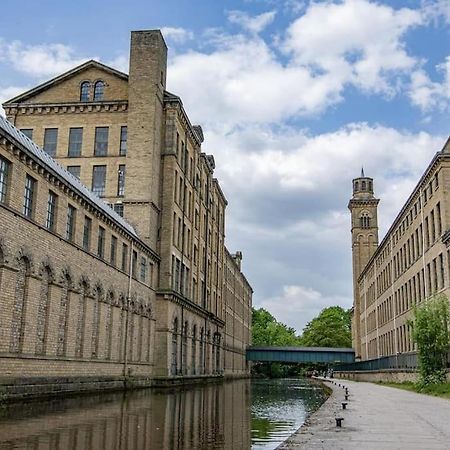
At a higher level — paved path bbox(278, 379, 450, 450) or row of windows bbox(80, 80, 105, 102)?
row of windows bbox(80, 80, 105, 102)

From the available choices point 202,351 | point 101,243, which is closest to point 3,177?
point 101,243

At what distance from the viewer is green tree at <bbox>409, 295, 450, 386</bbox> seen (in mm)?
35281

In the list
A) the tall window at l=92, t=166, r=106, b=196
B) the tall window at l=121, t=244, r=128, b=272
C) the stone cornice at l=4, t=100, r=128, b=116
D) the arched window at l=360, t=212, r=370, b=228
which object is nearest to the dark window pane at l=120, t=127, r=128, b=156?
the stone cornice at l=4, t=100, r=128, b=116

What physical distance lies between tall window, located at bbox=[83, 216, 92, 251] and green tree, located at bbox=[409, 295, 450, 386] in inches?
765

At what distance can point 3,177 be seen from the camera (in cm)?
2212

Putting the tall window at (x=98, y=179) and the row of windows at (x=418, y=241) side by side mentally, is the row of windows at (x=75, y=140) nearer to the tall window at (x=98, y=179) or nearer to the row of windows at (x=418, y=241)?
the tall window at (x=98, y=179)

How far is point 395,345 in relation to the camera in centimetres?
6069

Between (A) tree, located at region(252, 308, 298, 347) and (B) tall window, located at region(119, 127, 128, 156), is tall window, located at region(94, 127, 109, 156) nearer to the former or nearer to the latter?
(B) tall window, located at region(119, 127, 128, 156)

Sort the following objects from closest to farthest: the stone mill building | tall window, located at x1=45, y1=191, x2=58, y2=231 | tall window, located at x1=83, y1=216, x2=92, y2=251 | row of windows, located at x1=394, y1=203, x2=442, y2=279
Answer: the stone mill building → tall window, located at x1=45, y1=191, x2=58, y2=231 → tall window, located at x1=83, y1=216, x2=92, y2=251 → row of windows, located at x1=394, y1=203, x2=442, y2=279

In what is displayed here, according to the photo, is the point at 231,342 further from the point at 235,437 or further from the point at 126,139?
the point at 235,437

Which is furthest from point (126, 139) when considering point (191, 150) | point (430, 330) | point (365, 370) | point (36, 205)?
point (365, 370)

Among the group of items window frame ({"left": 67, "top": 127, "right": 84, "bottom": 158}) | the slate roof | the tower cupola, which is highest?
the tower cupola

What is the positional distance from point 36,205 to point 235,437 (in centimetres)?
1424

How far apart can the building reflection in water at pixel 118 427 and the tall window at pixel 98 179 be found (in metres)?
25.1
